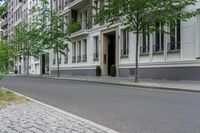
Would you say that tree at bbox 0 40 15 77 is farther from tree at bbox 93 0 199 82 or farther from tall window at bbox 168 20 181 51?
tall window at bbox 168 20 181 51

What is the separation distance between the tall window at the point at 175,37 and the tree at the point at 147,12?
1.47 meters

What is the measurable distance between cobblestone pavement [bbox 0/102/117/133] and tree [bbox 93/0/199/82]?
13.6m

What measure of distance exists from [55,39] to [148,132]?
108 ft

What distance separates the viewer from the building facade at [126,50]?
77.2 ft

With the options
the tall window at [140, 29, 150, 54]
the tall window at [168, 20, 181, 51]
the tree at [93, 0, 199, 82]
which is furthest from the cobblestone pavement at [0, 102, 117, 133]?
the tall window at [140, 29, 150, 54]

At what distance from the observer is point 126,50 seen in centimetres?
3181

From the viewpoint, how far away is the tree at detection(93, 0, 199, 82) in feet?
70.9

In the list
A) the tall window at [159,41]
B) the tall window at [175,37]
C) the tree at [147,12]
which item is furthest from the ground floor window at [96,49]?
the tree at [147,12]

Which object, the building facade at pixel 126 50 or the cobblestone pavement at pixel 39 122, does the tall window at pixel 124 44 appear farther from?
the cobblestone pavement at pixel 39 122

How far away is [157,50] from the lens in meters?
26.9

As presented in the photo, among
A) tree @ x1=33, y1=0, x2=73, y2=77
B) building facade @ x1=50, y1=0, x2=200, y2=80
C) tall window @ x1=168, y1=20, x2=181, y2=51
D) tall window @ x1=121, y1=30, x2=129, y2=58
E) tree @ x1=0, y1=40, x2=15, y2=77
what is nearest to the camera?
tree @ x1=0, y1=40, x2=15, y2=77

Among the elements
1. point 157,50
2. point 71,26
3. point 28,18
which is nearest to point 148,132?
point 157,50

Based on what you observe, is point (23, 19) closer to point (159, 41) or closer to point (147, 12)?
point (159, 41)

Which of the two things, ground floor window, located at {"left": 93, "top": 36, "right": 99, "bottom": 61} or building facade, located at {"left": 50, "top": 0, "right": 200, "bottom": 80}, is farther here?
ground floor window, located at {"left": 93, "top": 36, "right": 99, "bottom": 61}
